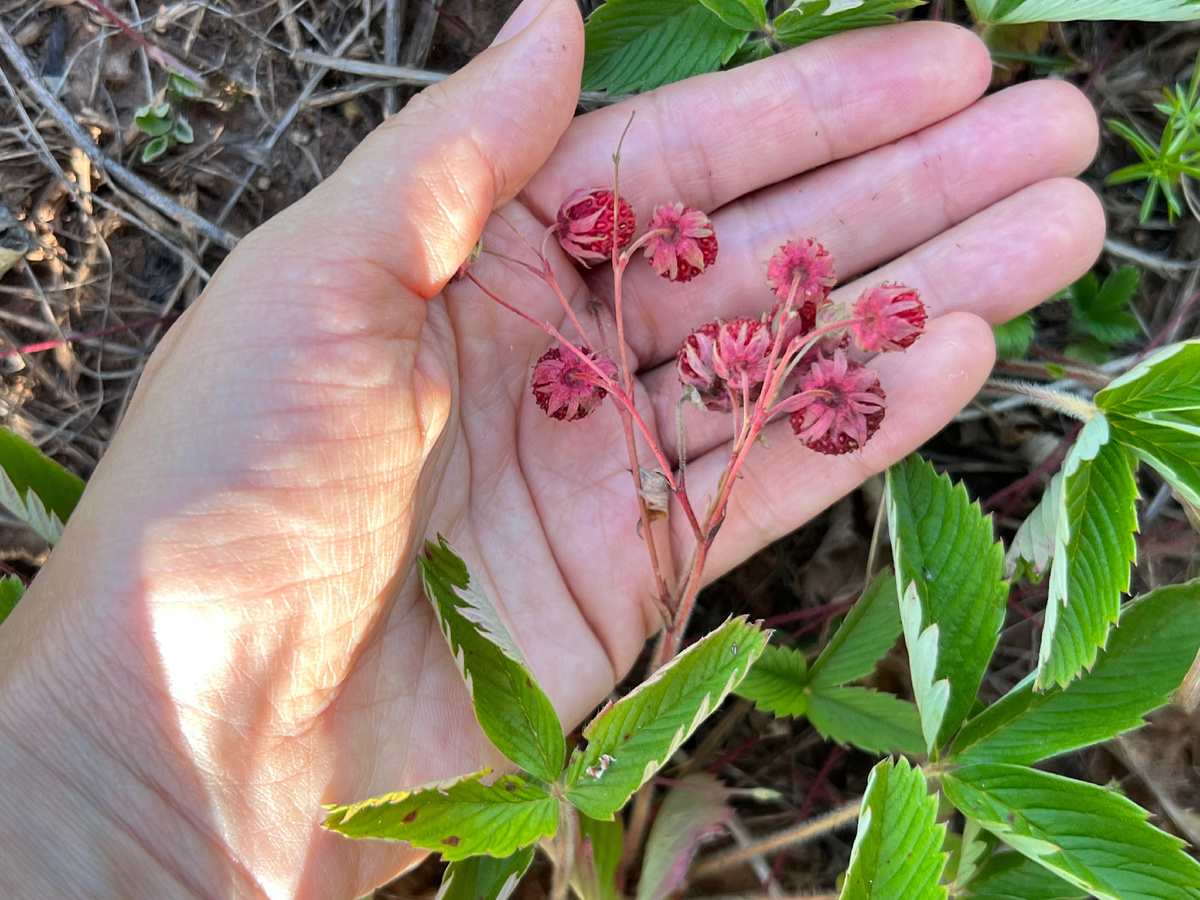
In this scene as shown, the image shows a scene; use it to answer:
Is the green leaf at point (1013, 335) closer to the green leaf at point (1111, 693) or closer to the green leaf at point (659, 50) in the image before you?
the green leaf at point (1111, 693)

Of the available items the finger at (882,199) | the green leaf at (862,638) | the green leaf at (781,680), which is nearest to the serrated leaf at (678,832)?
the green leaf at (781,680)

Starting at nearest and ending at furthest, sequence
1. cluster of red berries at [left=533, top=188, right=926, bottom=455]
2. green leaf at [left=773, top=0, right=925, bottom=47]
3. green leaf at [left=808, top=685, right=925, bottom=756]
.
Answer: cluster of red berries at [left=533, top=188, right=926, bottom=455], green leaf at [left=808, top=685, right=925, bottom=756], green leaf at [left=773, top=0, right=925, bottom=47]

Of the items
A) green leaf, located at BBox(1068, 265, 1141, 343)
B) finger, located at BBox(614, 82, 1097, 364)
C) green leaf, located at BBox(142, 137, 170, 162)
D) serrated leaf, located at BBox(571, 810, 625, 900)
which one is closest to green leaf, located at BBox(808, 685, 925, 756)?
serrated leaf, located at BBox(571, 810, 625, 900)

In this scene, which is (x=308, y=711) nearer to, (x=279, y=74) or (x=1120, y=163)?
(x=279, y=74)

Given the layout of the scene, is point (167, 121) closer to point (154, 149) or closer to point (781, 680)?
point (154, 149)

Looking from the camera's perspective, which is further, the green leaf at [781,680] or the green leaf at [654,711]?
the green leaf at [781,680]

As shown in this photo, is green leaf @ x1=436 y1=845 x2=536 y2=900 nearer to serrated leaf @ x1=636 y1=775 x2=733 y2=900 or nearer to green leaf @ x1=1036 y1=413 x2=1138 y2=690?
serrated leaf @ x1=636 y1=775 x2=733 y2=900
